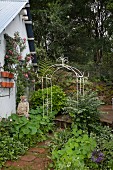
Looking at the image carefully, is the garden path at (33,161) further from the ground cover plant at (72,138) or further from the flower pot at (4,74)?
the flower pot at (4,74)

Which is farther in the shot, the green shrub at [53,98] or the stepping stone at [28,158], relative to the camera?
the green shrub at [53,98]

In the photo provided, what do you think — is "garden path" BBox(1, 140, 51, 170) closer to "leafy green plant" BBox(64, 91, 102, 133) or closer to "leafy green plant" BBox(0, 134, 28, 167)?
"leafy green plant" BBox(0, 134, 28, 167)

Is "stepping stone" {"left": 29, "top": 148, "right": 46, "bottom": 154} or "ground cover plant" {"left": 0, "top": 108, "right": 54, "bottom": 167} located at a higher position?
"ground cover plant" {"left": 0, "top": 108, "right": 54, "bottom": 167}

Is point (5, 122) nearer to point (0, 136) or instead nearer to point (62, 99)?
point (0, 136)

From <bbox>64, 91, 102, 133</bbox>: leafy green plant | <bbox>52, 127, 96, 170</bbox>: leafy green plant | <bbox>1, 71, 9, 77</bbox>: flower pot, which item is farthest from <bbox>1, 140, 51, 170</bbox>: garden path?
<bbox>1, 71, 9, 77</bbox>: flower pot

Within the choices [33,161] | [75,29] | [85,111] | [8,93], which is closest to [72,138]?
[33,161]

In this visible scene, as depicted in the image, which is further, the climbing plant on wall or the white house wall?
the climbing plant on wall

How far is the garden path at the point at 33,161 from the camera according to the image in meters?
3.89

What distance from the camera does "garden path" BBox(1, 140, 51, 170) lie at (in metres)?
3.89

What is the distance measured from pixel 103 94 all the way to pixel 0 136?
6.20 metres

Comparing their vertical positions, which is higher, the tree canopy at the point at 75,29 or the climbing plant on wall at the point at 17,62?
the tree canopy at the point at 75,29

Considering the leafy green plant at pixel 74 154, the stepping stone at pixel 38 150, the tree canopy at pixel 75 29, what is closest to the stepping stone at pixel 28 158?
the stepping stone at pixel 38 150

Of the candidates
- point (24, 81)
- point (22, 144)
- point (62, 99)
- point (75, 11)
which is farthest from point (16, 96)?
point (75, 11)

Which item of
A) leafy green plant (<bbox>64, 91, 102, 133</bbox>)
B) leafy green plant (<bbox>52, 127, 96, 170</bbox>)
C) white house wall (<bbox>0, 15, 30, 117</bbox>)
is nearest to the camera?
leafy green plant (<bbox>52, 127, 96, 170</bbox>)
